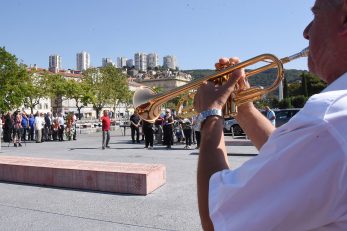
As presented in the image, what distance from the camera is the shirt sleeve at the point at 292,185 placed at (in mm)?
1006

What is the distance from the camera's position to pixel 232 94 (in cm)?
209

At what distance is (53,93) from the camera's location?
7338 cm

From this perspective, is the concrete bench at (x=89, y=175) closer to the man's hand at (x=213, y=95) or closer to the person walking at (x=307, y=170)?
the man's hand at (x=213, y=95)

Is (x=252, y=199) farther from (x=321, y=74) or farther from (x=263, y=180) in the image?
(x=321, y=74)

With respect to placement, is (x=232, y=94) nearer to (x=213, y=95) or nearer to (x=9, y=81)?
(x=213, y=95)

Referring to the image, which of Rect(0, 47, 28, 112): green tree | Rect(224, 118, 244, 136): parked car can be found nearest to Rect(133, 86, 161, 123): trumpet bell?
Rect(224, 118, 244, 136): parked car

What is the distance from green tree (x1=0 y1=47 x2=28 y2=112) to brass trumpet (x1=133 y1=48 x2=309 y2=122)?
1487 inches

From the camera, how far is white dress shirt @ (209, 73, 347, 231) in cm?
101

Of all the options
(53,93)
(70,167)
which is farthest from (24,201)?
(53,93)

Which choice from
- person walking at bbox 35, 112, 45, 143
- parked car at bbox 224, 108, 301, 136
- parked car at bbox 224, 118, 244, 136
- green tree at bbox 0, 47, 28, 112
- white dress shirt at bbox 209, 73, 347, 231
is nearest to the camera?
white dress shirt at bbox 209, 73, 347, 231

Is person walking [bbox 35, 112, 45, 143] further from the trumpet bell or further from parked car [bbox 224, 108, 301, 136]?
the trumpet bell

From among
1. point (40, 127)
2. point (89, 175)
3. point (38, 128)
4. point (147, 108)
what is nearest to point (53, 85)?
point (40, 127)

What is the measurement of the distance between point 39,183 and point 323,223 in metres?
7.72

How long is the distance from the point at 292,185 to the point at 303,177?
38 mm
